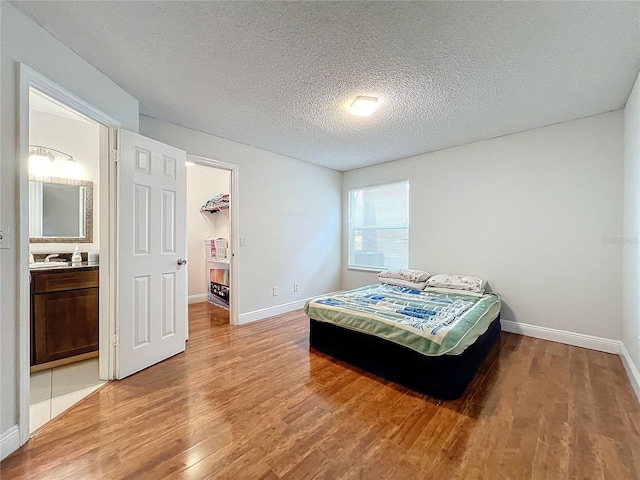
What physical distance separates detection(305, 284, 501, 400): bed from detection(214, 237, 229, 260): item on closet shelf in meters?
2.16

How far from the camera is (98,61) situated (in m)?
1.93

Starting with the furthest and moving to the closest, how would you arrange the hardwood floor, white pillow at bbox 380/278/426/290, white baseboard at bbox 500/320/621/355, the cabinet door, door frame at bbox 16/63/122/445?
white pillow at bbox 380/278/426/290 → white baseboard at bbox 500/320/621/355 → the cabinet door → door frame at bbox 16/63/122/445 → the hardwood floor

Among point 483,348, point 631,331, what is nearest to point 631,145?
point 631,331

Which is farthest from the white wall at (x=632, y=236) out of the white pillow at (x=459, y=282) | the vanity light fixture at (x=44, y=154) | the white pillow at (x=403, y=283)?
the vanity light fixture at (x=44, y=154)

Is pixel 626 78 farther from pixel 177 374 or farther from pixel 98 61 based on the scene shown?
pixel 177 374

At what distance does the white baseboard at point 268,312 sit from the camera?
3.59 m

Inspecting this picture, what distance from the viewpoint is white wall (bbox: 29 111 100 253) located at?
2.84 metres

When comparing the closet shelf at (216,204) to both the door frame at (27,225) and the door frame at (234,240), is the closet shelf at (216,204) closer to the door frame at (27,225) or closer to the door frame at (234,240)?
the door frame at (234,240)

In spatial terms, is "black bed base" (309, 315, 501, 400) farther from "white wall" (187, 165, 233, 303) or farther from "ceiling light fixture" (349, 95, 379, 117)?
"white wall" (187, 165, 233, 303)

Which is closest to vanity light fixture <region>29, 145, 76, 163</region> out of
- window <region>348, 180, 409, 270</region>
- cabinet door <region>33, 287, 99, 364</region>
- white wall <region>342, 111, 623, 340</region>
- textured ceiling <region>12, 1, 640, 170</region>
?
textured ceiling <region>12, 1, 640, 170</region>

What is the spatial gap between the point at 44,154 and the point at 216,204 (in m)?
2.11

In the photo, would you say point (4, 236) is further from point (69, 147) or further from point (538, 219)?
point (538, 219)

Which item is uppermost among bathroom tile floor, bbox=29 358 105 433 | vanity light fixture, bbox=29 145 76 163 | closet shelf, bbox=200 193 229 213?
vanity light fixture, bbox=29 145 76 163

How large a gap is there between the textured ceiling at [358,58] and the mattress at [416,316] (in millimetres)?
1953
